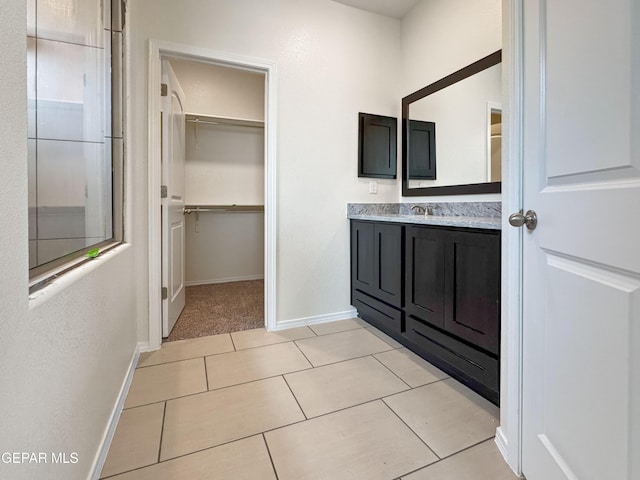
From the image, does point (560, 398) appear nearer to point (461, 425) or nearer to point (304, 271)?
point (461, 425)

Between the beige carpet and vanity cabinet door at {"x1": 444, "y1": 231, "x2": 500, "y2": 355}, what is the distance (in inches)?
58.1

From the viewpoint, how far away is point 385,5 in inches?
95.7

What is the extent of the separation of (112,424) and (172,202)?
146cm

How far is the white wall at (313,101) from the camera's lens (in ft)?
6.84

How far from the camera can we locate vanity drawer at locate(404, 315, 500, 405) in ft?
4.36

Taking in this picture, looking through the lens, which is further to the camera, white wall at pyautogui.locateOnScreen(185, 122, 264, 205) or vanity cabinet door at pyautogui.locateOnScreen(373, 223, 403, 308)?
white wall at pyautogui.locateOnScreen(185, 122, 264, 205)

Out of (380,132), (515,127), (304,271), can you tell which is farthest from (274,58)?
(515,127)

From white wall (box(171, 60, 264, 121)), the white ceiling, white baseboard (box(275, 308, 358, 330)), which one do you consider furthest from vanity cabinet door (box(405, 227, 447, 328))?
white wall (box(171, 60, 264, 121))

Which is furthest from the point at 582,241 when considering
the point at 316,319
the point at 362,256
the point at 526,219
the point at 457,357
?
the point at 316,319

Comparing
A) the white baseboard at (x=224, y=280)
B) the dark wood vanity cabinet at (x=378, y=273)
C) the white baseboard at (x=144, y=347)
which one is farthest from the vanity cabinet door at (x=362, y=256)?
the white baseboard at (x=224, y=280)

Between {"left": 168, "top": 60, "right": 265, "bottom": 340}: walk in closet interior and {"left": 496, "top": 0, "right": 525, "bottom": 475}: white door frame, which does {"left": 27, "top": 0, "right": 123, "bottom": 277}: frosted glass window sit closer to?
{"left": 496, "top": 0, "right": 525, "bottom": 475}: white door frame

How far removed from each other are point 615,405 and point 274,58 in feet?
8.14

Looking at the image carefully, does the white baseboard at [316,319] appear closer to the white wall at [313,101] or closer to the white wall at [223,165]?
the white wall at [313,101]

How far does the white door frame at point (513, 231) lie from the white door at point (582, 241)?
3 centimetres
